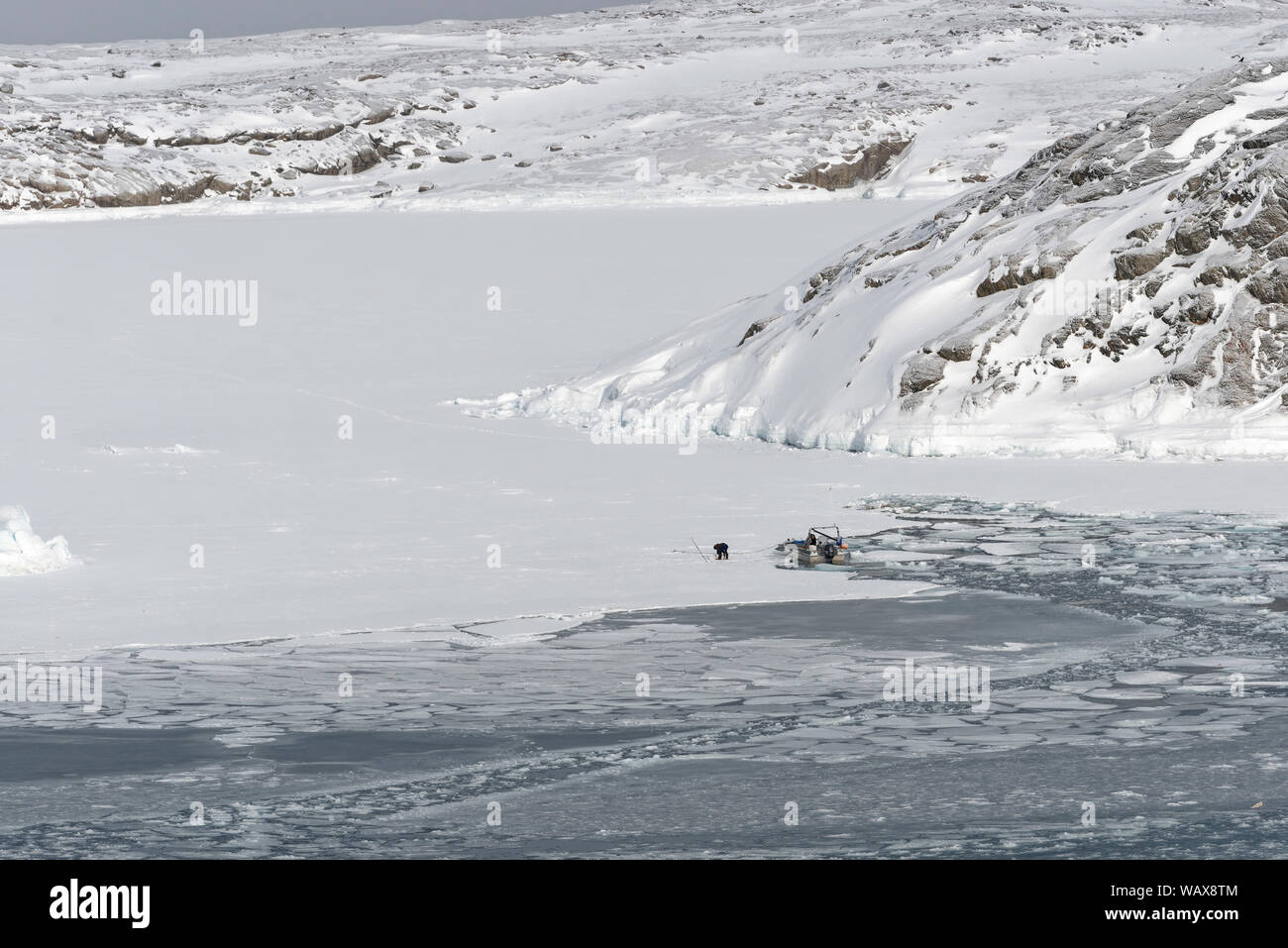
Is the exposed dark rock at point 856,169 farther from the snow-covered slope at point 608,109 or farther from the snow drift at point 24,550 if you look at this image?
the snow drift at point 24,550

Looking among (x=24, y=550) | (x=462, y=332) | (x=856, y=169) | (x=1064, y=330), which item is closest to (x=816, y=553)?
(x=24, y=550)

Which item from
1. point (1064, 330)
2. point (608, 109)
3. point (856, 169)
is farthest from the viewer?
point (608, 109)

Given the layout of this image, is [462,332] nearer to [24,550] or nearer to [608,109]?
[24,550]

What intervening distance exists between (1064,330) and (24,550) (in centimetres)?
1066

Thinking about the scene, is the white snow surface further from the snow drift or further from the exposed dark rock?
the exposed dark rock

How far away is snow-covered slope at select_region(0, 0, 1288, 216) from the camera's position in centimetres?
4497

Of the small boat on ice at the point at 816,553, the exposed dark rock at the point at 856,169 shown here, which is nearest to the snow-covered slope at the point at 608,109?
the exposed dark rock at the point at 856,169

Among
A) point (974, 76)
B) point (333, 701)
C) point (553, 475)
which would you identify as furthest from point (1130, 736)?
point (974, 76)

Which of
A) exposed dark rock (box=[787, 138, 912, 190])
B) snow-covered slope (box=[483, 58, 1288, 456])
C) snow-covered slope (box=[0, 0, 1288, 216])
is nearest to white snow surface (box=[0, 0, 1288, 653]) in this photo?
snow-covered slope (box=[0, 0, 1288, 216])

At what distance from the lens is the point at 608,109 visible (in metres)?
55.3

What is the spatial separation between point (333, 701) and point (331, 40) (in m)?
78.2

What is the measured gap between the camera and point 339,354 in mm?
23078

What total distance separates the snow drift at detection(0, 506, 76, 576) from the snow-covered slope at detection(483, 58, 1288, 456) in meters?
7.94
